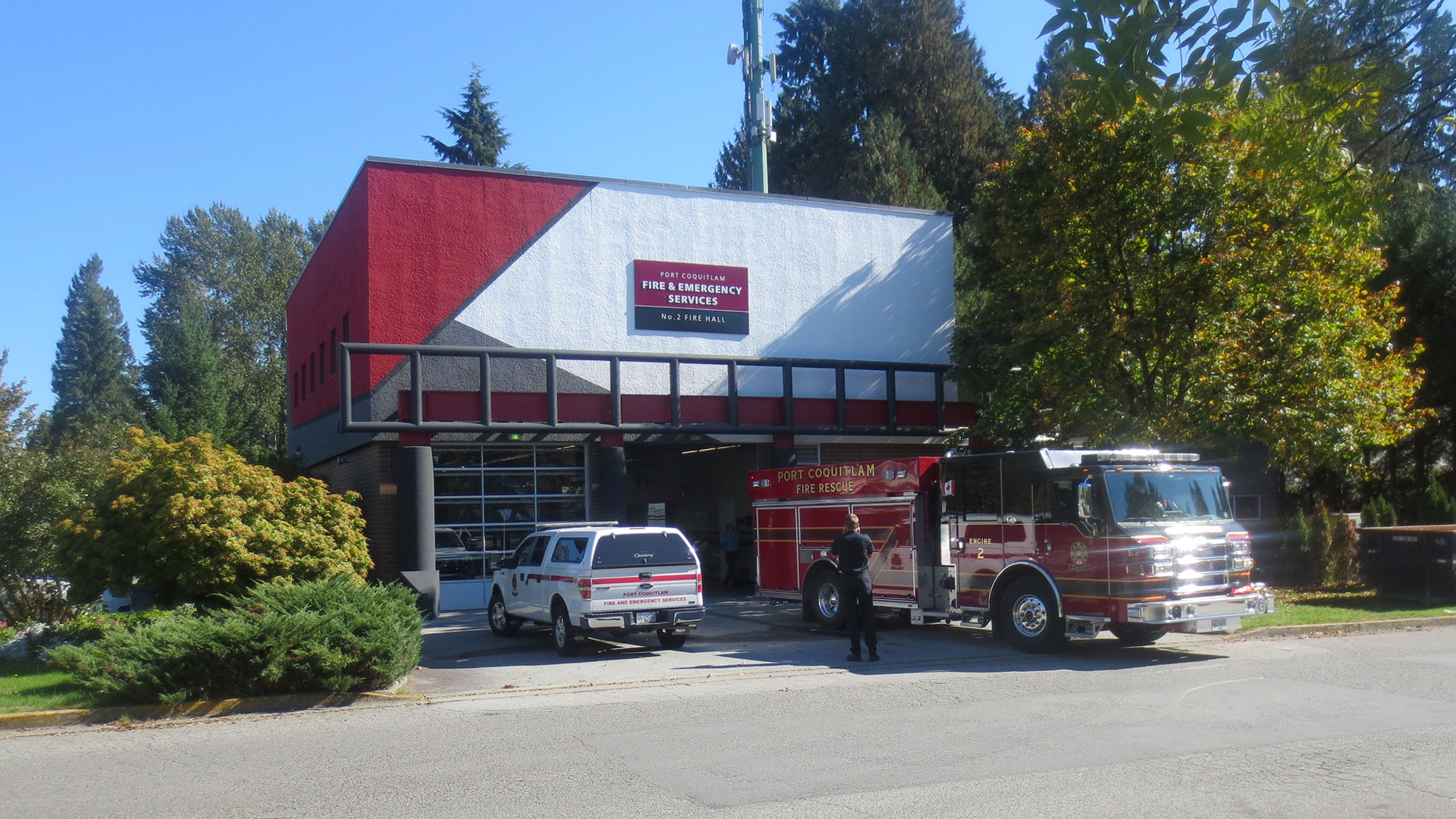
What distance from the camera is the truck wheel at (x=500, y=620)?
59.9 ft

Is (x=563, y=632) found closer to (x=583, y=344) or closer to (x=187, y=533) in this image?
(x=187, y=533)

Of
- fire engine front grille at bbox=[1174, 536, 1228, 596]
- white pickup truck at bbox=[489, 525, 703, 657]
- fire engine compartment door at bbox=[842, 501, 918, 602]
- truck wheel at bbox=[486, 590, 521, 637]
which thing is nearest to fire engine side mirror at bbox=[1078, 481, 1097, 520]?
fire engine front grille at bbox=[1174, 536, 1228, 596]

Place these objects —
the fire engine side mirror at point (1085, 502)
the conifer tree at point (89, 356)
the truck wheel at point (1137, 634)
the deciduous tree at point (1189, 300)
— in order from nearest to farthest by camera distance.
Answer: the fire engine side mirror at point (1085, 502)
the truck wheel at point (1137, 634)
the deciduous tree at point (1189, 300)
the conifer tree at point (89, 356)

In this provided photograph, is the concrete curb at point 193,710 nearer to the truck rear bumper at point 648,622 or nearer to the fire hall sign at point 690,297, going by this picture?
the truck rear bumper at point 648,622

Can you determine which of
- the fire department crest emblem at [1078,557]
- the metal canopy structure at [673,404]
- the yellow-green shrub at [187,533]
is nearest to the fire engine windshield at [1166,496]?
the fire department crest emblem at [1078,557]

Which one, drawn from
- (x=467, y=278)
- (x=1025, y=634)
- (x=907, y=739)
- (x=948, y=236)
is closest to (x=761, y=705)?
(x=907, y=739)

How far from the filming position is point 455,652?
1675 cm

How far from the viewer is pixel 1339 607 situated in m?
20.0

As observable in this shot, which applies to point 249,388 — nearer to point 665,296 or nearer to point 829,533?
point 665,296

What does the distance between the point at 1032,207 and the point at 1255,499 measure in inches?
455

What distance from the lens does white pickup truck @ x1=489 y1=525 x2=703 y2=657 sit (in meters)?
15.7

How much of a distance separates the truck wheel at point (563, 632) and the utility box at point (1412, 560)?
14843 millimetres

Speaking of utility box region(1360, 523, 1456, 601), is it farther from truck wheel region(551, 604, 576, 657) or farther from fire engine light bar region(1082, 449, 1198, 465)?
truck wheel region(551, 604, 576, 657)

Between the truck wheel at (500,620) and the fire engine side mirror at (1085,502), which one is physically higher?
the fire engine side mirror at (1085,502)
